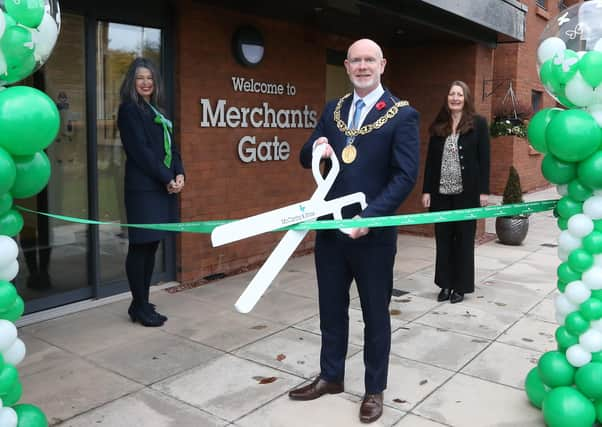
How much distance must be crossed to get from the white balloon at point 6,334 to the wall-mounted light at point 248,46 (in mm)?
4342

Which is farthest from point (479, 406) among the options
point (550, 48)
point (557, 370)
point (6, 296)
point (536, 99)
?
point (536, 99)

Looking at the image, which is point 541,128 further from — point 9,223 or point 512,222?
point 512,222

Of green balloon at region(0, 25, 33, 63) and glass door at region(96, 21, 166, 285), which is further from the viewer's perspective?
glass door at region(96, 21, 166, 285)

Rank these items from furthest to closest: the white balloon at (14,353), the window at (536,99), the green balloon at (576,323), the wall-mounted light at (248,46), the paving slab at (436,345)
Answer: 1. the window at (536,99)
2. the wall-mounted light at (248,46)
3. the paving slab at (436,345)
4. the green balloon at (576,323)
5. the white balloon at (14,353)

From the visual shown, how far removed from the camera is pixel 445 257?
5652 millimetres

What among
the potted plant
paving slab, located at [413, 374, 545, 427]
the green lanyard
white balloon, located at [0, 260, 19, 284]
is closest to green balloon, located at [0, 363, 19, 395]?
white balloon, located at [0, 260, 19, 284]

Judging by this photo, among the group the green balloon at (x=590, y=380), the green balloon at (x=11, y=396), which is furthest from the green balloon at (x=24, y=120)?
the green balloon at (x=590, y=380)

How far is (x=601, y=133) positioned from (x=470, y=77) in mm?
5824

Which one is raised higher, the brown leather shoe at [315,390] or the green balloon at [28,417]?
the green balloon at [28,417]

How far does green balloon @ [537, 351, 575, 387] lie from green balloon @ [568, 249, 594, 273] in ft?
1.60

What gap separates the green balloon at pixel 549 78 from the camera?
10.2 ft

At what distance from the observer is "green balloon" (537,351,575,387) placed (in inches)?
124

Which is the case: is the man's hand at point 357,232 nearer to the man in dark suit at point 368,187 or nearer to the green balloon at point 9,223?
the man in dark suit at point 368,187

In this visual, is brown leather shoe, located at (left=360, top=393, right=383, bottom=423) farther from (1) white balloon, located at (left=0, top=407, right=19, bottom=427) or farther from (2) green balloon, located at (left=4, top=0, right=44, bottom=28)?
(2) green balloon, located at (left=4, top=0, right=44, bottom=28)
